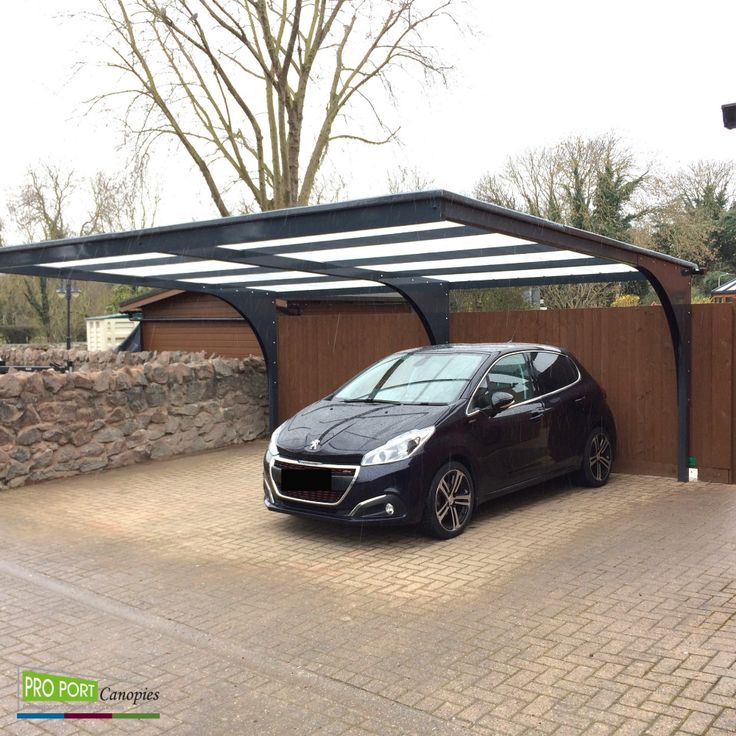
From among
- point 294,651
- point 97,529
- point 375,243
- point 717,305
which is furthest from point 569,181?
point 294,651

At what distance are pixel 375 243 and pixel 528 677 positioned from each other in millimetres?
4346

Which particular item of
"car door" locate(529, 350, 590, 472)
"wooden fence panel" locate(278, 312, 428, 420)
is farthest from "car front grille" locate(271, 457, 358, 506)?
"wooden fence panel" locate(278, 312, 428, 420)

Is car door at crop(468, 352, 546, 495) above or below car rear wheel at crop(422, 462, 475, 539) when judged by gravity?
above

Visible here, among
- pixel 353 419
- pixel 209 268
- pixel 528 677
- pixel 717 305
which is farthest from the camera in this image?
pixel 209 268

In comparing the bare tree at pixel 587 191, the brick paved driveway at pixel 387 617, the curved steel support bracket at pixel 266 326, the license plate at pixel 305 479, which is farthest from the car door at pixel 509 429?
the bare tree at pixel 587 191

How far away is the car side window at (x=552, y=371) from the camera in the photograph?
7977 mm

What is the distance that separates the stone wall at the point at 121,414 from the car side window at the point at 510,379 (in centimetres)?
513

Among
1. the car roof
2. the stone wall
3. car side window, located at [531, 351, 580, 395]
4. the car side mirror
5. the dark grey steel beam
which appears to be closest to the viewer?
the dark grey steel beam

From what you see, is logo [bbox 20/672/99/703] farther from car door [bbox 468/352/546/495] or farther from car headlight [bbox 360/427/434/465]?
car door [bbox 468/352/546/495]

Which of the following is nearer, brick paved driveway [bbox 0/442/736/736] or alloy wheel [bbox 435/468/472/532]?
brick paved driveway [bbox 0/442/736/736]

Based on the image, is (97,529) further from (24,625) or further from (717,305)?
(717,305)

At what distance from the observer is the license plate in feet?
21.0

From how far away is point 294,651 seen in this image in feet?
14.3

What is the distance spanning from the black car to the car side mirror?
0.01 metres
